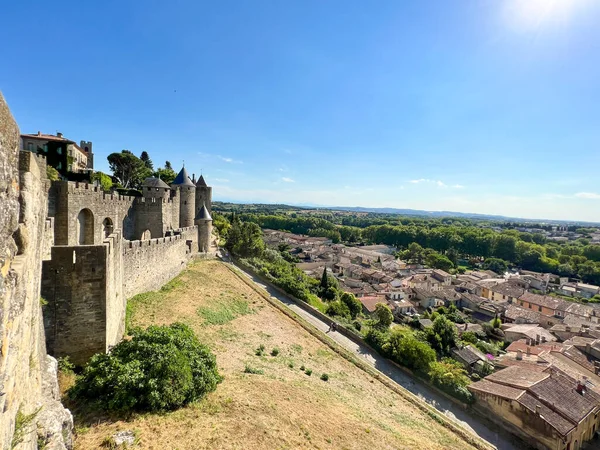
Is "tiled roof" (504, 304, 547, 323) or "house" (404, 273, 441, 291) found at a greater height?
"house" (404, 273, 441, 291)

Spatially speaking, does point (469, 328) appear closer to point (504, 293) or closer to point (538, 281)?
point (504, 293)

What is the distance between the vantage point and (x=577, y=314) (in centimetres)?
4659

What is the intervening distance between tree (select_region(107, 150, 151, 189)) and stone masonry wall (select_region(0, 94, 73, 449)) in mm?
47740

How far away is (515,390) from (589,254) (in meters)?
112

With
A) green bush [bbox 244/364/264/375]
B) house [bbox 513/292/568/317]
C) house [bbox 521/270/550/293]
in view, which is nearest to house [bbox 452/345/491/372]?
green bush [bbox 244/364/264/375]

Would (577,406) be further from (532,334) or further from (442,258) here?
(442,258)

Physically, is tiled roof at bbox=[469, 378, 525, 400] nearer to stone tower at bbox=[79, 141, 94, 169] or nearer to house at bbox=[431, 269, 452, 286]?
house at bbox=[431, 269, 452, 286]

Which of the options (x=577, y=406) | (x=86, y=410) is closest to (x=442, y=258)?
(x=577, y=406)

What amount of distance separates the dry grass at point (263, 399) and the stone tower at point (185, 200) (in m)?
8.02

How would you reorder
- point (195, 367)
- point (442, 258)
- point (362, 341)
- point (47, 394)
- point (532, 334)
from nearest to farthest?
point (47, 394)
point (195, 367)
point (362, 341)
point (532, 334)
point (442, 258)

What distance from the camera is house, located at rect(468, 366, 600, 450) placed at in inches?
738

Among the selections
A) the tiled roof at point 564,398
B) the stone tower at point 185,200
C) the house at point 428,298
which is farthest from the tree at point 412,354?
the house at point 428,298

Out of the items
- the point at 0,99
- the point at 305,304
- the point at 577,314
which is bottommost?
the point at 577,314

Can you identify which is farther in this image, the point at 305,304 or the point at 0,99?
the point at 305,304
